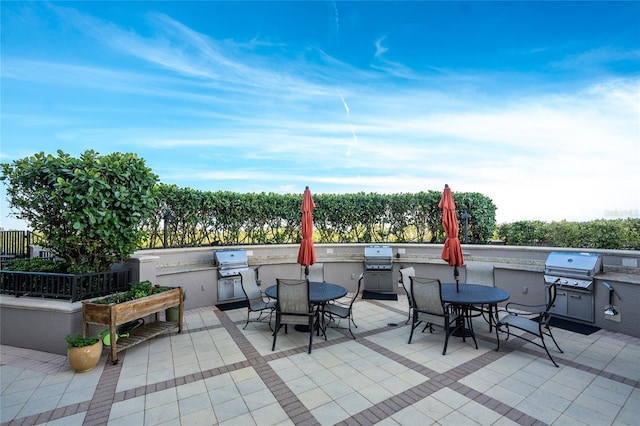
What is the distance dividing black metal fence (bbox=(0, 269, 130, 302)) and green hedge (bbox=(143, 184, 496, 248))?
293 cm

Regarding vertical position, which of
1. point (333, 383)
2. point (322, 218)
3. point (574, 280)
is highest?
point (322, 218)

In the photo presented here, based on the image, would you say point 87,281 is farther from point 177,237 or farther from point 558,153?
point 558,153

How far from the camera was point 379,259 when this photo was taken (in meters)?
7.39

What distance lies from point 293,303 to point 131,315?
221 cm

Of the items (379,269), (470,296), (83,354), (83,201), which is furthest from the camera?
(379,269)

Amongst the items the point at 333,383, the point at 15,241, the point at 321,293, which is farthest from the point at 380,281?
the point at 15,241

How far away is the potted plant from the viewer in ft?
11.0

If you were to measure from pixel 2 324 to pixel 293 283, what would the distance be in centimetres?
440

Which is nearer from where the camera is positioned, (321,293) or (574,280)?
(321,293)

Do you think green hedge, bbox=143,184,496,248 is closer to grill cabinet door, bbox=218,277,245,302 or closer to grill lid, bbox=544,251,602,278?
grill cabinet door, bbox=218,277,245,302

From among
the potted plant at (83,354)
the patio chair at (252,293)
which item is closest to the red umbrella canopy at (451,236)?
the patio chair at (252,293)

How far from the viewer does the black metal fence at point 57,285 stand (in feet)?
13.5

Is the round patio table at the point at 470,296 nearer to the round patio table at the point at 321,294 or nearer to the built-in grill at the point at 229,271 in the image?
the round patio table at the point at 321,294

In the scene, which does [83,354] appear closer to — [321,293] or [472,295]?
[321,293]
